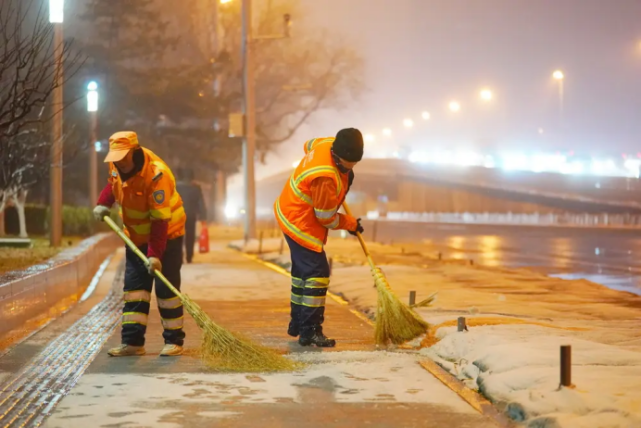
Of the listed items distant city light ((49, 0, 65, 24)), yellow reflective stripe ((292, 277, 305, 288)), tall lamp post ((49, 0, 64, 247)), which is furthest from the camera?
tall lamp post ((49, 0, 64, 247))

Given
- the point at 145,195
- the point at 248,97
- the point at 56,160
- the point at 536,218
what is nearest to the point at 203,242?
the point at 56,160

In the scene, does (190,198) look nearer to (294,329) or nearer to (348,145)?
(294,329)

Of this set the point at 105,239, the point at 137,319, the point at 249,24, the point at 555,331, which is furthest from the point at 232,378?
the point at 249,24

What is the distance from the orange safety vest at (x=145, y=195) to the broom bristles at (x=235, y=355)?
95 cm

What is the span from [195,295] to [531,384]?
747 cm

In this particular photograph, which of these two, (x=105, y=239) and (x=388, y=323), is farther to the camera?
(x=105, y=239)

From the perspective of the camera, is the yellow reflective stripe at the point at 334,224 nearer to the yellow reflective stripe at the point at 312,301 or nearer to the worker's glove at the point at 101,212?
the yellow reflective stripe at the point at 312,301

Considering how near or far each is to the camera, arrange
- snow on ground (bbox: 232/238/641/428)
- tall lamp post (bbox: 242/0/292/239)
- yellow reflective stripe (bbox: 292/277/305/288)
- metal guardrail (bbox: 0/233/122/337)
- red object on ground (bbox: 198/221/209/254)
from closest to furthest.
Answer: snow on ground (bbox: 232/238/641/428) → yellow reflective stripe (bbox: 292/277/305/288) → metal guardrail (bbox: 0/233/122/337) → red object on ground (bbox: 198/221/209/254) → tall lamp post (bbox: 242/0/292/239)

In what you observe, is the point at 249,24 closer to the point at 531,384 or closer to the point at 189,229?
the point at 189,229

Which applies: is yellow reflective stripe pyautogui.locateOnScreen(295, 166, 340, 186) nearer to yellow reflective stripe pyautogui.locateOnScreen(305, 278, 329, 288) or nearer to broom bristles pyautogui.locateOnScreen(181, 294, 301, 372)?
yellow reflective stripe pyautogui.locateOnScreen(305, 278, 329, 288)

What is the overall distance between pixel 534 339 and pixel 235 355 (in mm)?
2150

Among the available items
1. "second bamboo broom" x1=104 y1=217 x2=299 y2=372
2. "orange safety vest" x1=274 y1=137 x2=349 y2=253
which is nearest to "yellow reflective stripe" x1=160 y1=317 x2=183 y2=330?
"second bamboo broom" x1=104 y1=217 x2=299 y2=372

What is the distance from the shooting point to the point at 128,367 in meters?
7.28

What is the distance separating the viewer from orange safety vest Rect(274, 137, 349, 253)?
8.14m
